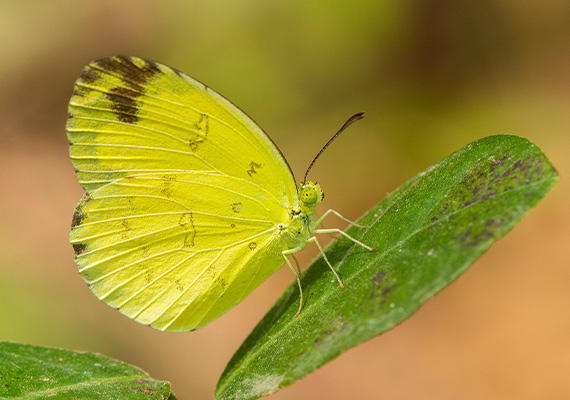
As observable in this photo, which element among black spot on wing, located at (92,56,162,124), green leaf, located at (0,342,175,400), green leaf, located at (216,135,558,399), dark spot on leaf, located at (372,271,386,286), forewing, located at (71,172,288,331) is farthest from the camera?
forewing, located at (71,172,288,331)

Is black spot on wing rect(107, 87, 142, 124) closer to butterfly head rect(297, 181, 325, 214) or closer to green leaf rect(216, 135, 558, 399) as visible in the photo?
butterfly head rect(297, 181, 325, 214)

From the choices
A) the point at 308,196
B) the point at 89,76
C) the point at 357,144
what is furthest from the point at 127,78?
the point at 357,144

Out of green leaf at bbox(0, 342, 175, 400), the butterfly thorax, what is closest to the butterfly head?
the butterfly thorax

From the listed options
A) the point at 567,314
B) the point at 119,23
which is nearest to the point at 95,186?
the point at 567,314

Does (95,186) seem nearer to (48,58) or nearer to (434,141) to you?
(434,141)

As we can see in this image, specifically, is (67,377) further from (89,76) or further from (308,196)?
(89,76)
